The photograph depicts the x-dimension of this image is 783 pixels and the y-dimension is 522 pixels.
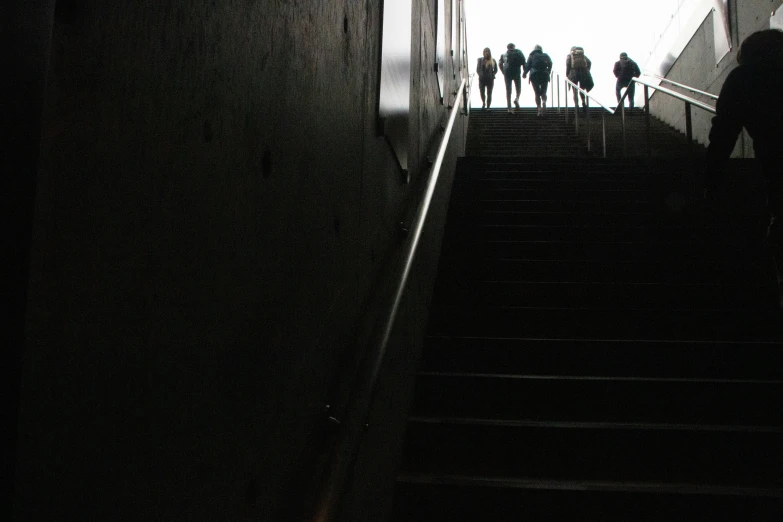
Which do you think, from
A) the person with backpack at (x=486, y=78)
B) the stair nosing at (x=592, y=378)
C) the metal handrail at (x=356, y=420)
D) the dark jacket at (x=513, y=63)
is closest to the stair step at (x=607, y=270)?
the stair nosing at (x=592, y=378)

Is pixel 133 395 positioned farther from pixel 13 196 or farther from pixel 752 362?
pixel 752 362

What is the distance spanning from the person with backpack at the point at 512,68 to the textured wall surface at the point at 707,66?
2194 mm

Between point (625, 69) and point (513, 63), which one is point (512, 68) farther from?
point (625, 69)

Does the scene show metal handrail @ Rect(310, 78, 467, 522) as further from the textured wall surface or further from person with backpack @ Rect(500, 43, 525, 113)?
person with backpack @ Rect(500, 43, 525, 113)

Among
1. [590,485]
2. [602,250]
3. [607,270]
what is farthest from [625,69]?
[590,485]

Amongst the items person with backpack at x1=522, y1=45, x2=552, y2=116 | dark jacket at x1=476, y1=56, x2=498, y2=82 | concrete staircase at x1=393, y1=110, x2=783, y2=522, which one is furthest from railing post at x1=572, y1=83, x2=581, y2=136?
concrete staircase at x1=393, y1=110, x2=783, y2=522

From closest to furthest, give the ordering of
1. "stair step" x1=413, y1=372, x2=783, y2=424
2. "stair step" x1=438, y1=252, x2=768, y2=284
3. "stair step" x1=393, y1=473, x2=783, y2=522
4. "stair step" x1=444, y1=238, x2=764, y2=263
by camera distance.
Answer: "stair step" x1=393, y1=473, x2=783, y2=522, "stair step" x1=413, y1=372, x2=783, y2=424, "stair step" x1=438, y1=252, x2=768, y2=284, "stair step" x1=444, y1=238, x2=764, y2=263

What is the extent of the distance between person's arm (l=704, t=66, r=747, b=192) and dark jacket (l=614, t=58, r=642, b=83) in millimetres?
7502

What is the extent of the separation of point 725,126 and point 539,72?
702 cm

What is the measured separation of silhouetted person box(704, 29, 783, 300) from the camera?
2523 millimetres

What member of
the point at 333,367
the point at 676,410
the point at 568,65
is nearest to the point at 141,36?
the point at 333,367

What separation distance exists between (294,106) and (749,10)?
273 inches

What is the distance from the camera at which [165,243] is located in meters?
0.68

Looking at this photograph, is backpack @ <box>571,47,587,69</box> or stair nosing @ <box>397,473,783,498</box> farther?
backpack @ <box>571,47,587,69</box>
